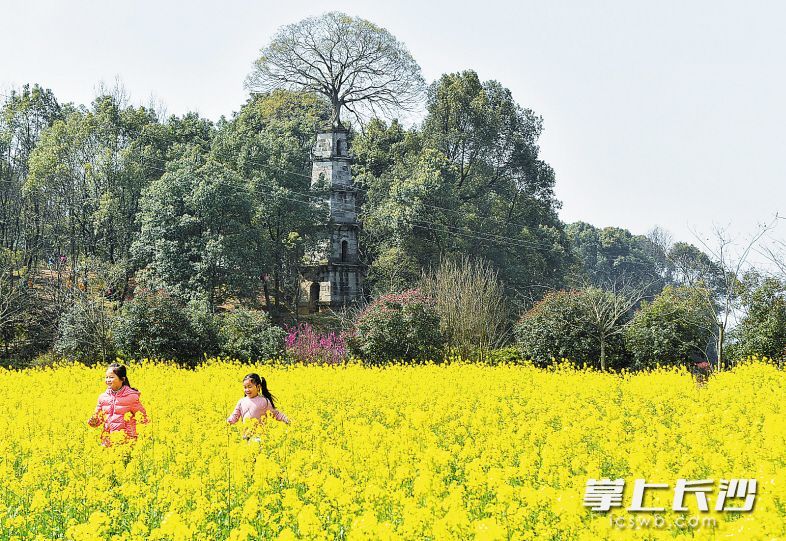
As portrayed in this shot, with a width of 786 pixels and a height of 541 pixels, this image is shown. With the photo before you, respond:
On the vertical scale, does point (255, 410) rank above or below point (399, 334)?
above

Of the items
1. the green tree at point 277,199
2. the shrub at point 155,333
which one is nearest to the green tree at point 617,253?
the green tree at point 277,199

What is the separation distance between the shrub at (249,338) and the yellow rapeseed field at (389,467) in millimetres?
8602

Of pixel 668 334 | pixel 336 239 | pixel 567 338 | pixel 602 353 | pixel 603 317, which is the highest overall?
pixel 336 239

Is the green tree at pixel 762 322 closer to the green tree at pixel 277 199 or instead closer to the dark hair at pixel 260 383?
the dark hair at pixel 260 383

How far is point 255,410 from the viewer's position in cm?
823

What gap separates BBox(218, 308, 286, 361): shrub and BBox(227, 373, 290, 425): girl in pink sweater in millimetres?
12442

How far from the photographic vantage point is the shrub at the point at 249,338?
21109 mm

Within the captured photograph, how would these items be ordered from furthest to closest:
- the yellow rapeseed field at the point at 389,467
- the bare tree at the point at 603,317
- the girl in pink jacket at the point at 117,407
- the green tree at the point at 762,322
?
the bare tree at the point at 603,317 → the green tree at the point at 762,322 → the girl in pink jacket at the point at 117,407 → the yellow rapeseed field at the point at 389,467

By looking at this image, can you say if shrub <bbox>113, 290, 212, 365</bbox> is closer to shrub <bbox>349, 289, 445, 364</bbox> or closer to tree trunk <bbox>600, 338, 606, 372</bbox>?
shrub <bbox>349, 289, 445, 364</bbox>

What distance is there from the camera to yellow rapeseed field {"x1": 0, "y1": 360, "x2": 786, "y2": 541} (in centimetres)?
523

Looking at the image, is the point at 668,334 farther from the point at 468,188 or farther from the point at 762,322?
the point at 468,188

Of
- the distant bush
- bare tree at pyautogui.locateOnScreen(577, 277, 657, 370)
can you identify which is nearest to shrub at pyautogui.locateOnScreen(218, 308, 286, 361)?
the distant bush

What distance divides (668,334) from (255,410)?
1530 cm

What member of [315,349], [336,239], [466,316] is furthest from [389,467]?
[336,239]
